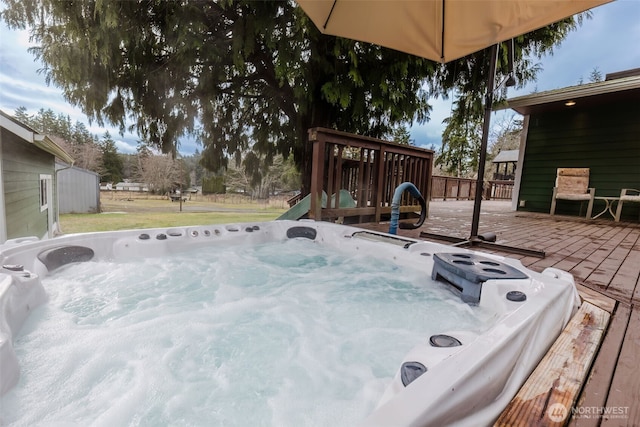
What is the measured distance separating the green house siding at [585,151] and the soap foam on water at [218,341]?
5.58 meters

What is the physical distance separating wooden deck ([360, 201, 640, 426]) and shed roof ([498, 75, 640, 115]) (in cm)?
218

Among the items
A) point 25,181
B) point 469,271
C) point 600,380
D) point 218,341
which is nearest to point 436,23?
point 469,271

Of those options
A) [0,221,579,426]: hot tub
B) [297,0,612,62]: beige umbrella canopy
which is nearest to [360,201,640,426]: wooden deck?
[0,221,579,426]: hot tub

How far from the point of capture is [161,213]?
8258 millimetres

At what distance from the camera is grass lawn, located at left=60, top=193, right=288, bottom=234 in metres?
7.13

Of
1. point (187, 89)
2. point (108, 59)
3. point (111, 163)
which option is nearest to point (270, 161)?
point (187, 89)

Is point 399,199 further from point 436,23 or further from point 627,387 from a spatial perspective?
point 627,387

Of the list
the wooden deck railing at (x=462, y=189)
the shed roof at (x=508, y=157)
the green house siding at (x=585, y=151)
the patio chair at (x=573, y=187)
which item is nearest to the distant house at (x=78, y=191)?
the wooden deck railing at (x=462, y=189)

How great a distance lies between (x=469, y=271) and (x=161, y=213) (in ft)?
28.0

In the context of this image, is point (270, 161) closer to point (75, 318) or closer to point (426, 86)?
point (426, 86)

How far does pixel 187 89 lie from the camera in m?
4.61

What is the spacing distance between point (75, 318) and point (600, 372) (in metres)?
2.03

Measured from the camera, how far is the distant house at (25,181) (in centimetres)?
337

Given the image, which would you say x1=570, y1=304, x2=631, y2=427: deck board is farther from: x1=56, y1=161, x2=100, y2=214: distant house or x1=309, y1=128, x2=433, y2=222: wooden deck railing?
x1=56, y1=161, x2=100, y2=214: distant house
